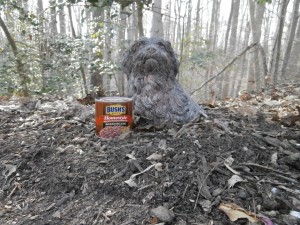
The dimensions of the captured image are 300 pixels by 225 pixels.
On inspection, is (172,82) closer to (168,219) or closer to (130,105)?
(130,105)

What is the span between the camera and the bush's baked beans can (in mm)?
1931

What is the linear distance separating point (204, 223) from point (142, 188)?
37 cm

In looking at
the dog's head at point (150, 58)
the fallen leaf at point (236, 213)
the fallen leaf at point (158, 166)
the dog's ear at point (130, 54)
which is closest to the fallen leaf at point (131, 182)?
the fallen leaf at point (158, 166)

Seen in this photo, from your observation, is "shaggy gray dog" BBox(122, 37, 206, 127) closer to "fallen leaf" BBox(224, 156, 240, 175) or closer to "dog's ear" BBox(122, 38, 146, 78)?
"dog's ear" BBox(122, 38, 146, 78)

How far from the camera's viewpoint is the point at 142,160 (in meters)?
1.68

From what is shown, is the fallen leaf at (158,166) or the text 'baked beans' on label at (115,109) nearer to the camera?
the fallen leaf at (158,166)

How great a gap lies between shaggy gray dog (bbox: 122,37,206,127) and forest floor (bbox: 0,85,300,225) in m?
0.12

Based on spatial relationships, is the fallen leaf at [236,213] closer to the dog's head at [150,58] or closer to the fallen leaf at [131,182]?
the fallen leaf at [131,182]

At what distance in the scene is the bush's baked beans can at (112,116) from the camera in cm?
193

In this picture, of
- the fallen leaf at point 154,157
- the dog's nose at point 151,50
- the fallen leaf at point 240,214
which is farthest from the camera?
the dog's nose at point 151,50

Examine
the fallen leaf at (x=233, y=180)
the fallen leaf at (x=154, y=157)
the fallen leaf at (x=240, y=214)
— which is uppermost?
the fallen leaf at (x=154, y=157)

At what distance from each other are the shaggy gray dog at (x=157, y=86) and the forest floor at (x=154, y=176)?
121 mm

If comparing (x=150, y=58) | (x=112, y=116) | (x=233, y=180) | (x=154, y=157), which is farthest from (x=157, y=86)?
(x=233, y=180)

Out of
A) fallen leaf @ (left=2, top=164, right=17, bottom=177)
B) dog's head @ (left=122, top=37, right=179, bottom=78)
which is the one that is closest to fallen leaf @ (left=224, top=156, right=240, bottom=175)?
dog's head @ (left=122, top=37, right=179, bottom=78)
